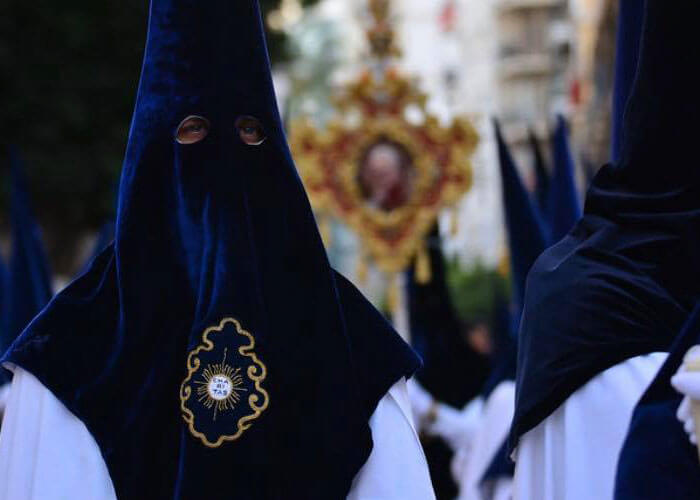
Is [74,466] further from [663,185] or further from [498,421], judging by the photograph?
[498,421]

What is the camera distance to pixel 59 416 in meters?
3.85

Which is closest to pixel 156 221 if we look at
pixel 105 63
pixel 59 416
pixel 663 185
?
pixel 59 416

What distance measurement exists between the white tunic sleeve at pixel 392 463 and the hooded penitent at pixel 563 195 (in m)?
3.01

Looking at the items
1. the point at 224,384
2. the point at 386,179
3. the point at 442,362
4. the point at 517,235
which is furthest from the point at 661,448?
the point at 386,179

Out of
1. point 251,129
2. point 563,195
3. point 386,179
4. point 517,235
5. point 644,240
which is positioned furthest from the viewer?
point 386,179

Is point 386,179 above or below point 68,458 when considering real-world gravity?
below

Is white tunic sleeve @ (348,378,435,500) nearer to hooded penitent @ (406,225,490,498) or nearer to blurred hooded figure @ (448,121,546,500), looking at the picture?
blurred hooded figure @ (448,121,546,500)

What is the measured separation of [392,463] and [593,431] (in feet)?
1.74

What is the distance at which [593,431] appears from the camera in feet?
11.9

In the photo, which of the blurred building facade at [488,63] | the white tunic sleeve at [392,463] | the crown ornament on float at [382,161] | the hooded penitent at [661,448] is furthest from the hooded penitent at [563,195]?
the blurred building facade at [488,63]

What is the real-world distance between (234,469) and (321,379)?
313 millimetres

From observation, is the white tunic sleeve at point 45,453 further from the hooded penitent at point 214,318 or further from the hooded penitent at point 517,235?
the hooded penitent at point 517,235

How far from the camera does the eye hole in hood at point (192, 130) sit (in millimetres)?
4016

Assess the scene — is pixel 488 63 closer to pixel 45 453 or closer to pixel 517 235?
pixel 517 235
